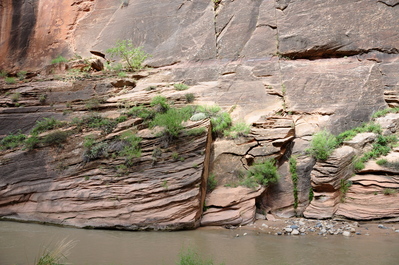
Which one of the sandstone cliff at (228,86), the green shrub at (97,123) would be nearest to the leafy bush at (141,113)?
the green shrub at (97,123)

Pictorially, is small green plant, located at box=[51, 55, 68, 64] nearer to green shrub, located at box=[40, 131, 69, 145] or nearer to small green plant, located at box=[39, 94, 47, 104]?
small green plant, located at box=[39, 94, 47, 104]

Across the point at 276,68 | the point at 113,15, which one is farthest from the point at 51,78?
the point at 276,68

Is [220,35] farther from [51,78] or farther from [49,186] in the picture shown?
[49,186]

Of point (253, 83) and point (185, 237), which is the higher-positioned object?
point (253, 83)

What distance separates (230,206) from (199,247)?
80.9 inches

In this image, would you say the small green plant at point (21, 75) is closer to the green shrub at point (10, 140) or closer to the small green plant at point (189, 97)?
the green shrub at point (10, 140)

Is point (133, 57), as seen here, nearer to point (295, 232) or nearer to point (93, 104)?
point (93, 104)

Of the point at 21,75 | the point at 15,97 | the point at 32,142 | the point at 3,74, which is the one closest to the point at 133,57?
the point at 15,97

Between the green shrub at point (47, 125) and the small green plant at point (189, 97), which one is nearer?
the green shrub at point (47, 125)

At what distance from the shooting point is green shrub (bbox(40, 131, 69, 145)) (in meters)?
10.3

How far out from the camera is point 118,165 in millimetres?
9133

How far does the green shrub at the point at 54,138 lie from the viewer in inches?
404

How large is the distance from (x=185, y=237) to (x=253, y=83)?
6.61 metres

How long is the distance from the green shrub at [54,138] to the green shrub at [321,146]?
7480 millimetres
